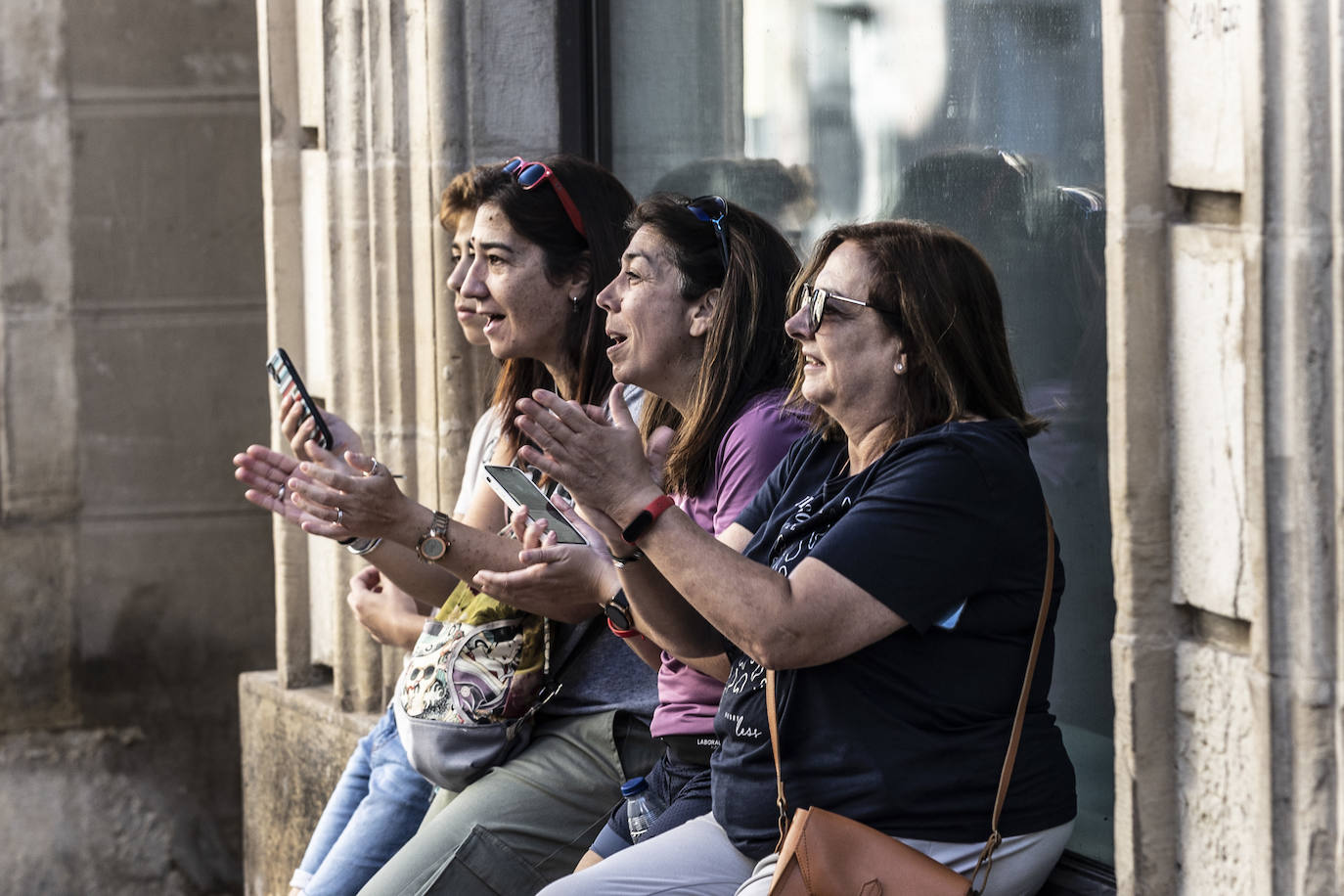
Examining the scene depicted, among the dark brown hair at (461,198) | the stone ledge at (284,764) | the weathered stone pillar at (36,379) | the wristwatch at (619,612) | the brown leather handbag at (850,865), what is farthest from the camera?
the weathered stone pillar at (36,379)

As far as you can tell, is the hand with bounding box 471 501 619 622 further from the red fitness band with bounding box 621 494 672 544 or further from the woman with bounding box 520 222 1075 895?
the red fitness band with bounding box 621 494 672 544

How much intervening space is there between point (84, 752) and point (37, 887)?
45 centimetres

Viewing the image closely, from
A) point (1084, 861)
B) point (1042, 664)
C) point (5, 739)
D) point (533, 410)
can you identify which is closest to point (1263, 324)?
point (1042, 664)

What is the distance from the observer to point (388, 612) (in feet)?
12.1

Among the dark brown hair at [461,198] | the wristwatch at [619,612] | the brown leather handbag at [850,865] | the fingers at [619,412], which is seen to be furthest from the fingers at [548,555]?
the dark brown hair at [461,198]

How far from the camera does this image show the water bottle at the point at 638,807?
2838mm

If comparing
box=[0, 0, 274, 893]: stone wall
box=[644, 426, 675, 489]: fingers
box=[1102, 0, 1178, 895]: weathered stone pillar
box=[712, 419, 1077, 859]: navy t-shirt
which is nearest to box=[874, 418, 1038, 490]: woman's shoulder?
box=[712, 419, 1077, 859]: navy t-shirt

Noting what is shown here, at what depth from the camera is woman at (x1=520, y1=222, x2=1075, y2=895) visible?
227cm

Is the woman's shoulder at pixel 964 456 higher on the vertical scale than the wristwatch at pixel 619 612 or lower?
higher

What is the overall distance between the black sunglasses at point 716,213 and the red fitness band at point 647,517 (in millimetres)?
736

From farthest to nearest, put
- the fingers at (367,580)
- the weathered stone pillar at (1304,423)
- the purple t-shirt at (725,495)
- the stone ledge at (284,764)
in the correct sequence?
1. the stone ledge at (284,764)
2. the fingers at (367,580)
3. the purple t-shirt at (725,495)
4. the weathered stone pillar at (1304,423)

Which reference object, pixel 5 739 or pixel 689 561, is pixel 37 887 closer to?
pixel 5 739

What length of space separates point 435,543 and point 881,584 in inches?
43.1

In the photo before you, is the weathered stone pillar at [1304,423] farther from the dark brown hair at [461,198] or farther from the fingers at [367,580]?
the fingers at [367,580]
